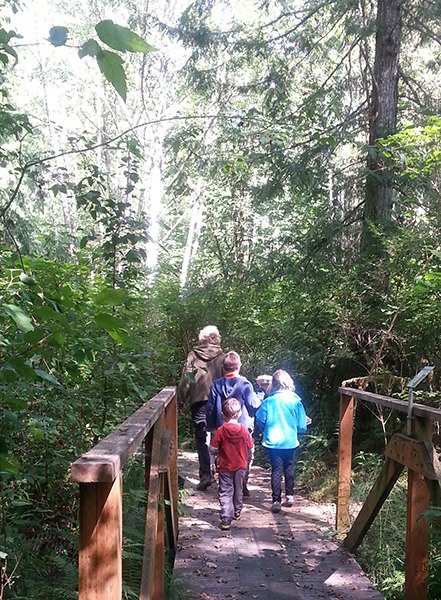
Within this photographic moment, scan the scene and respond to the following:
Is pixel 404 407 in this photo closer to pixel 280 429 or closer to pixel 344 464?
pixel 344 464

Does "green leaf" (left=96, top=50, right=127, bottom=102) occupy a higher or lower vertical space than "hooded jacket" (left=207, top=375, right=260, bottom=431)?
higher

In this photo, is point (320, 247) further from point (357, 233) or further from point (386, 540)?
point (386, 540)

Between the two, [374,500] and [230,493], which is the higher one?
[374,500]

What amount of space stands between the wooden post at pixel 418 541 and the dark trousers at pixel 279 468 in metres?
2.83

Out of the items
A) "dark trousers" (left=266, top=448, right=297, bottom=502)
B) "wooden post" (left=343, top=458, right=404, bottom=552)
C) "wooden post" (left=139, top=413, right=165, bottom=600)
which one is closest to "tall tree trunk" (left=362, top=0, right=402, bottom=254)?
"dark trousers" (left=266, top=448, right=297, bottom=502)

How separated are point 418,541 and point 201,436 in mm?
3950

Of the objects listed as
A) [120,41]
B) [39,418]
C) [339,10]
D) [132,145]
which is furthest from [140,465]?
[339,10]

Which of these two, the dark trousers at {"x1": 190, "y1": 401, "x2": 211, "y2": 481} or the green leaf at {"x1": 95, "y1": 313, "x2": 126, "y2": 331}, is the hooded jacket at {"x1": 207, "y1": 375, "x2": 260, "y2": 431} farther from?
the green leaf at {"x1": 95, "y1": 313, "x2": 126, "y2": 331}

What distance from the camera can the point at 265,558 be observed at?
215 inches

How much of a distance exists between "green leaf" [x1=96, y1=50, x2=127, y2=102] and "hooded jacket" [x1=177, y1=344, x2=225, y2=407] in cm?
608

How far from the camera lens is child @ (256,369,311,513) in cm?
→ 702

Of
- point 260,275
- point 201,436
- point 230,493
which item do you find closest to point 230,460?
point 230,493

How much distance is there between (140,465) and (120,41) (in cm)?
528

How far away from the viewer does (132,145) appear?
15.1ft
